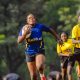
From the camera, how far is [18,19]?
108 ft

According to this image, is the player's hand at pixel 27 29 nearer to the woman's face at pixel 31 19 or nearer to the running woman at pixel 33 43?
the running woman at pixel 33 43

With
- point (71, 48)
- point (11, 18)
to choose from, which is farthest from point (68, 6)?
point (71, 48)

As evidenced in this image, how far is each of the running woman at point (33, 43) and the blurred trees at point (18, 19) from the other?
20.6 meters

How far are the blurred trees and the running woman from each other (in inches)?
811

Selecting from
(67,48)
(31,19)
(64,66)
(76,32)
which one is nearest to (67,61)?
(64,66)

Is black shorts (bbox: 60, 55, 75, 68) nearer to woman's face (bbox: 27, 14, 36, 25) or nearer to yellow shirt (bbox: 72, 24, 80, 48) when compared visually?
yellow shirt (bbox: 72, 24, 80, 48)

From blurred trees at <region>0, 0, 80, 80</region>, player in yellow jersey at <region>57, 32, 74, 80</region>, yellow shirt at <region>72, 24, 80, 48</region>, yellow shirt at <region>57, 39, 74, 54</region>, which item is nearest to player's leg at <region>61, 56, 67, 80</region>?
player in yellow jersey at <region>57, 32, 74, 80</region>

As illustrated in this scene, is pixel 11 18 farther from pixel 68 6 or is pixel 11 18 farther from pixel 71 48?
pixel 71 48

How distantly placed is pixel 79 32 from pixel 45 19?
71.4 ft

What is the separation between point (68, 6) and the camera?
32.3 m

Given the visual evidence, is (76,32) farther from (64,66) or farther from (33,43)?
(33,43)

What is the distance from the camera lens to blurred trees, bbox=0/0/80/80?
104 ft

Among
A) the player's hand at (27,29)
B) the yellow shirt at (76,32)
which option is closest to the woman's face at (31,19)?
the player's hand at (27,29)

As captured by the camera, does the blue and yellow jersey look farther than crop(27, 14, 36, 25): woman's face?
Yes
